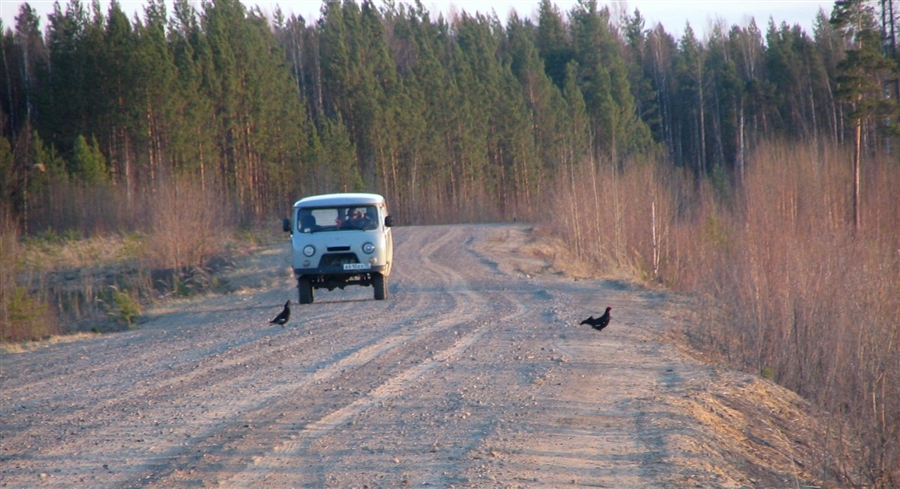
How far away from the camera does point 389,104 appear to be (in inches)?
2302

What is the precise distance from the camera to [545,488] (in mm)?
6137

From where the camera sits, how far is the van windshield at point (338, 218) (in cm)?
1833

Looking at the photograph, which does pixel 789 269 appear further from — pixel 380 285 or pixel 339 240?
pixel 339 240

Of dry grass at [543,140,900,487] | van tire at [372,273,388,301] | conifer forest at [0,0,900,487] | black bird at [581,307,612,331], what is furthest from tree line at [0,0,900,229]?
black bird at [581,307,612,331]

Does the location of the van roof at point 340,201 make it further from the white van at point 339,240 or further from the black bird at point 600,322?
the black bird at point 600,322

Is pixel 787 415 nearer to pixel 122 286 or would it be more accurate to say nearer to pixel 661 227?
pixel 661 227

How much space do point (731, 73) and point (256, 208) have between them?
41.1 metres

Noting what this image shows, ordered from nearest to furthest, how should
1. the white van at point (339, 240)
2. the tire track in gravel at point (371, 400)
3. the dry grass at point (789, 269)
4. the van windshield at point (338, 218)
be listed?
1. the tire track in gravel at point (371, 400)
2. the dry grass at point (789, 269)
3. the white van at point (339, 240)
4. the van windshield at point (338, 218)

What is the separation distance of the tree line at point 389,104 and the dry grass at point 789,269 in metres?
2.66

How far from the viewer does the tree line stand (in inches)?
1791

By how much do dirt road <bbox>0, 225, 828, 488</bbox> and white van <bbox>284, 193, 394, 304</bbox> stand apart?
78.2 inches

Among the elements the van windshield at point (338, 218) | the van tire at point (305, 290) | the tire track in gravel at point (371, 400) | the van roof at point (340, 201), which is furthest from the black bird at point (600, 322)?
the van tire at point (305, 290)

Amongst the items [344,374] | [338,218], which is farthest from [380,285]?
[344,374]

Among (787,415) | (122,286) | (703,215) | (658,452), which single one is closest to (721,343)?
(787,415)
